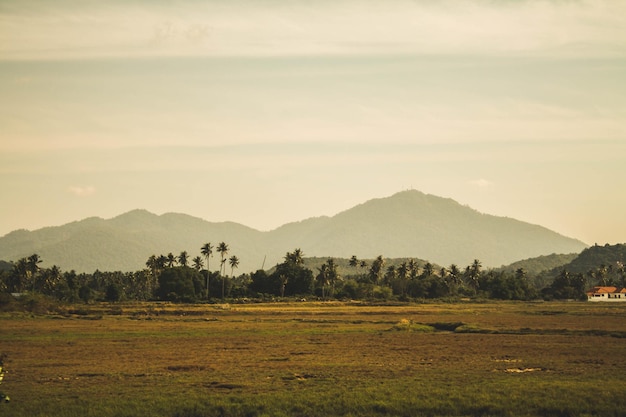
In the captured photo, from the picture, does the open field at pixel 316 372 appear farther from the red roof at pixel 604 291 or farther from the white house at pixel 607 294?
the red roof at pixel 604 291

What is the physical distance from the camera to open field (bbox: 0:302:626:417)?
102ft

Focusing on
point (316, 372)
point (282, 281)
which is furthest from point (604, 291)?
point (316, 372)

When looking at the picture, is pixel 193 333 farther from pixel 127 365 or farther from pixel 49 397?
pixel 49 397

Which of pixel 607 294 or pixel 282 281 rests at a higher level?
pixel 282 281

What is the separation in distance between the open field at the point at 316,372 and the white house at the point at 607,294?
411 feet

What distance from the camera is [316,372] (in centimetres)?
4066

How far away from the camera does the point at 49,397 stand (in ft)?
109

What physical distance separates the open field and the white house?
411 ft

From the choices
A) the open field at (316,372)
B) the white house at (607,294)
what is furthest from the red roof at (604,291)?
the open field at (316,372)

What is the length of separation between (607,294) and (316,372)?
173 meters

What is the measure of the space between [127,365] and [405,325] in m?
38.9

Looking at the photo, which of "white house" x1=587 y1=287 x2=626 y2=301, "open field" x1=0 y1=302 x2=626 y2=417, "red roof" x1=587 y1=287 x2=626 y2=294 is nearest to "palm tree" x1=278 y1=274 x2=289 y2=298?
"white house" x1=587 y1=287 x2=626 y2=301

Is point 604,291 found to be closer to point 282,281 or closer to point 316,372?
point 282,281

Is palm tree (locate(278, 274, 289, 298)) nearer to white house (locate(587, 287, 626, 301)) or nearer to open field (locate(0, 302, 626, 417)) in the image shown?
white house (locate(587, 287, 626, 301))
